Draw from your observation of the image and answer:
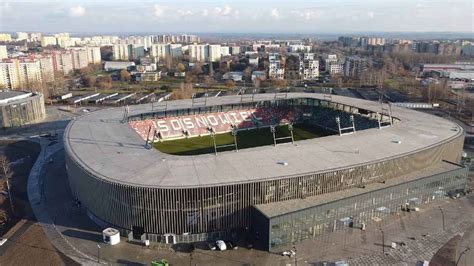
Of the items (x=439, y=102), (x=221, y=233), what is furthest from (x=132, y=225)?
(x=439, y=102)

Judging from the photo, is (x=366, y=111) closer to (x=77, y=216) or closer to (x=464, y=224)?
(x=464, y=224)

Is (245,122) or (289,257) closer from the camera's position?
(289,257)

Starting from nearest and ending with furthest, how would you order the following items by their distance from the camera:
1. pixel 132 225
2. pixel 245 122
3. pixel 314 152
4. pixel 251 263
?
pixel 251 263 < pixel 132 225 < pixel 314 152 < pixel 245 122

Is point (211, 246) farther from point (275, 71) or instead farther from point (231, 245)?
point (275, 71)

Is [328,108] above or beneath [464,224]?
above

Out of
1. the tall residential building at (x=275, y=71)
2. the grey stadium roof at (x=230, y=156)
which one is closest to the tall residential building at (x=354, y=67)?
the tall residential building at (x=275, y=71)

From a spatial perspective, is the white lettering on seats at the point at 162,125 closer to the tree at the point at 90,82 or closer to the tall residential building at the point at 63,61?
the tree at the point at 90,82

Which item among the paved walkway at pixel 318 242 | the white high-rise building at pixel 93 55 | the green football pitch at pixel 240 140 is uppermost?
the white high-rise building at pixel 93 55
